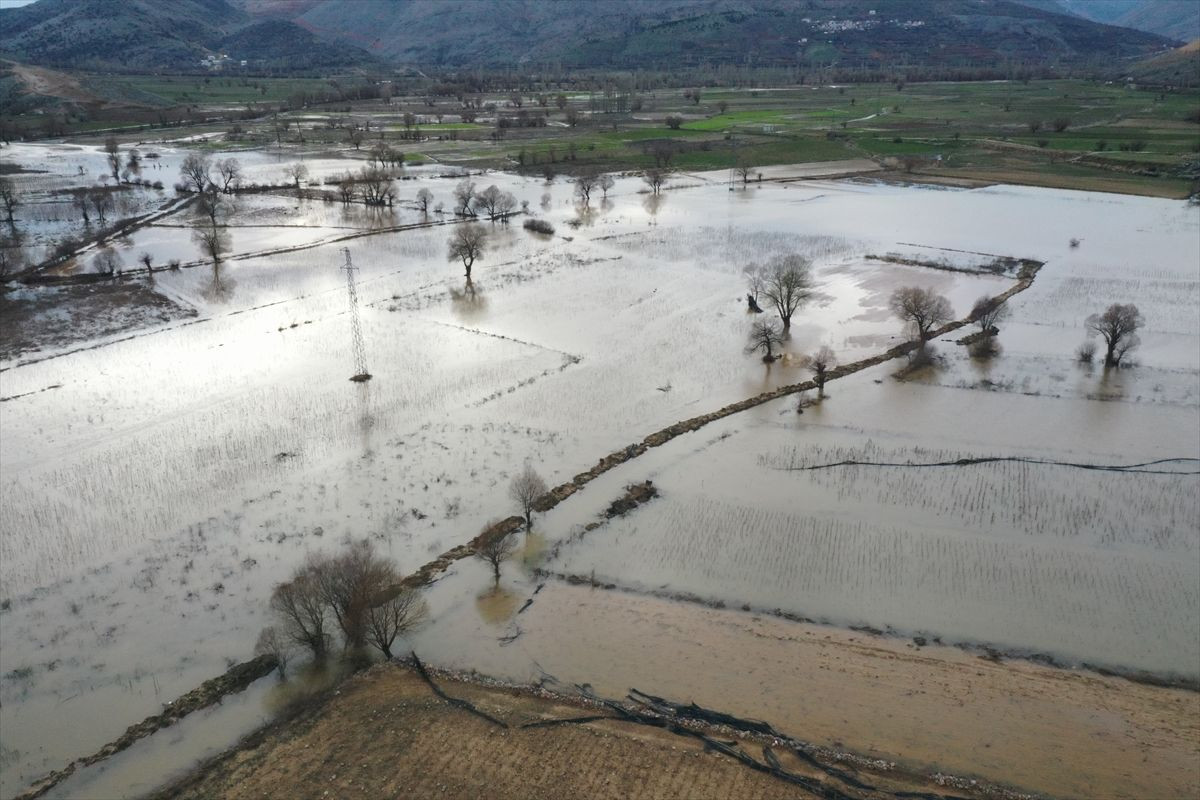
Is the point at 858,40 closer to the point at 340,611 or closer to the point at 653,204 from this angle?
the point at 653,204

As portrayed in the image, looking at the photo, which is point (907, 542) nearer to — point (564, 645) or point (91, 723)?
point (564, 645)

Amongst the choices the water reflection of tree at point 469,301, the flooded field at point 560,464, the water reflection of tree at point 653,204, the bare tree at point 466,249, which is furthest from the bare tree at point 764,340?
the water reflection of tree at point 653,204

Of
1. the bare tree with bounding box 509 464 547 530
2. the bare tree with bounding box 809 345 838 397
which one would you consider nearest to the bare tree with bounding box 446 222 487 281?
the bare tree with bounding box 809 345 838 397

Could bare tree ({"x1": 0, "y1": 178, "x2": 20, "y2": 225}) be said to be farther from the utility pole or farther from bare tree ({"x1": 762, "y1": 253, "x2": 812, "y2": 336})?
bare tree ({"x1": 762, "y1": 253, "x2": 812, "y2": 336})

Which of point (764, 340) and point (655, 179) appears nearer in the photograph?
point (764, 340)

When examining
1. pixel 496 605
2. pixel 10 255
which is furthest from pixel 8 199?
pixel 496 605

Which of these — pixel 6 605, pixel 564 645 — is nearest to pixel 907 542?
pixel 564 645
